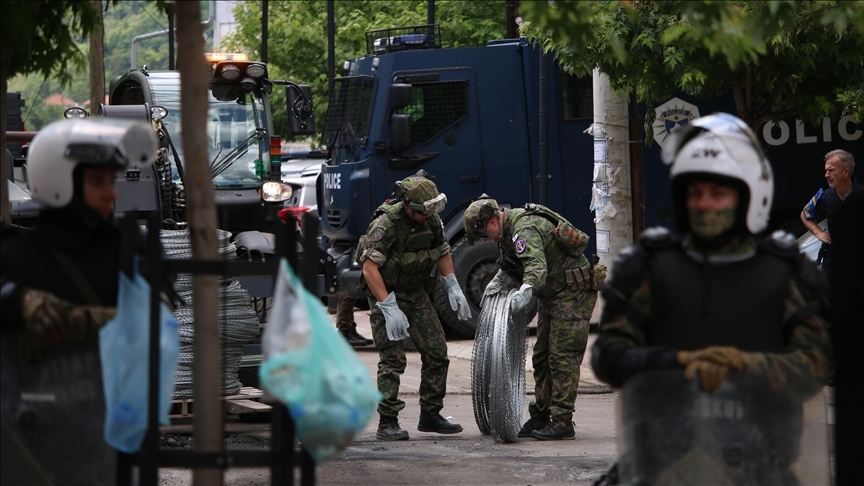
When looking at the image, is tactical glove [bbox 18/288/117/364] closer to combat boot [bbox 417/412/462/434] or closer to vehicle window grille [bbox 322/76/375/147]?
combat boot [bbox 417/412/462/434]

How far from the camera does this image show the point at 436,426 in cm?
779

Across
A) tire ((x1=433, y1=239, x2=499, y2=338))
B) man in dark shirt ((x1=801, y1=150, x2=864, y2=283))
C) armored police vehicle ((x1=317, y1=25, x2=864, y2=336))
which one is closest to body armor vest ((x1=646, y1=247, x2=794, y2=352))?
man in dark shirt ((x1=801, y1=150, x2=864, y2=283))

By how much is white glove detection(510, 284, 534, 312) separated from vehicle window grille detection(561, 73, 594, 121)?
5327mm

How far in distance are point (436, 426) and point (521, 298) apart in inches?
46.6

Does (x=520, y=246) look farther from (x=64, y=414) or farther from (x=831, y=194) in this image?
(x=64, y=414)

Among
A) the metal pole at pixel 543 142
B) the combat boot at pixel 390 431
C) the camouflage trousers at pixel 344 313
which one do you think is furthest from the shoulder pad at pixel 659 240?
the metal pole at pixel 543 142

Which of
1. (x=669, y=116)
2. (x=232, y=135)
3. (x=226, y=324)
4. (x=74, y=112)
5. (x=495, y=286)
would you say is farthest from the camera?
(x=669, y=116)

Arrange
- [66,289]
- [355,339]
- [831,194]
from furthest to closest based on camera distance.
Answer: [355,339]
[831,194]
[66,289]

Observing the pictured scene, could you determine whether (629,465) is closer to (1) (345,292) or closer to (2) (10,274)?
(2) (10,274)

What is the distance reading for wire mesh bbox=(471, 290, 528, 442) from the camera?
722 centimetres

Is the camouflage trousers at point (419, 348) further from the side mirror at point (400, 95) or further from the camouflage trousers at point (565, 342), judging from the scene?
the side mirror at point (400, 95)

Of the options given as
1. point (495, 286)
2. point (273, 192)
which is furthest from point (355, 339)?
point (495, 286)

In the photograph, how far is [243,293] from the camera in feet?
23.3

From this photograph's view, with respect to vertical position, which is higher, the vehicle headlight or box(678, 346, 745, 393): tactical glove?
the vehicle headlight
